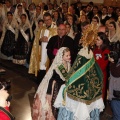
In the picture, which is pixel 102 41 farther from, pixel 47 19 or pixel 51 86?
pixel 47 19

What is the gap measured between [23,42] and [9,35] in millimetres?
678

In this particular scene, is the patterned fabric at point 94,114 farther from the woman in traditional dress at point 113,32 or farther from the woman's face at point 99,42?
the woman in traditional dress at point 113,32

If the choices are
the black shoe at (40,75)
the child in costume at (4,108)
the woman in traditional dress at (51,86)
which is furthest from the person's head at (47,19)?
the child in costume at (4,108)

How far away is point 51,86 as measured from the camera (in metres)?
4.20

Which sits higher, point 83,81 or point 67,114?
point 83,81

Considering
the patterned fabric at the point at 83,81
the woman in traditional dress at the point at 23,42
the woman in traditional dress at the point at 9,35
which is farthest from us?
the woman in traditional dress at the point at 9,35

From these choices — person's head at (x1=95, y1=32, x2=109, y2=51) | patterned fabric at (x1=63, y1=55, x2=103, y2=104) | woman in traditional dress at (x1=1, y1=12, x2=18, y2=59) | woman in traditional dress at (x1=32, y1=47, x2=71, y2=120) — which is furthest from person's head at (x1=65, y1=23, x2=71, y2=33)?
patterned fabric at (x1=63, y1=55, x2=103, y2=104)

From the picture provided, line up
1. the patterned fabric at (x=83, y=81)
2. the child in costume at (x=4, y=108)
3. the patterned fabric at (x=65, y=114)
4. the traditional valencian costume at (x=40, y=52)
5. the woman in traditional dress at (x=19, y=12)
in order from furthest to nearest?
the woman in traditional dress at (x=19, y=12) → the traditional valencian costume at (x=40, y=52) → the patterned fabric at (x=65, y=114) → the patterned fabric at (x=83, y=81) → the child in costume at (x=4, y=108)

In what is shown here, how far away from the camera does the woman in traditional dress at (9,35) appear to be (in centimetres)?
820

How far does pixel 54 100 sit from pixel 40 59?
2.46 metres

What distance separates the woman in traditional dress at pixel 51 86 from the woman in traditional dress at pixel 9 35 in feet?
13.2

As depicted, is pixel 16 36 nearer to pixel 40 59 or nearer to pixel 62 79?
pixel 40 59

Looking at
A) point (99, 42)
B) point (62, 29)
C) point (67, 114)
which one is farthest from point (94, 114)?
point (62, 29)

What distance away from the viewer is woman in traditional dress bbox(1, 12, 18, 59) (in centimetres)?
820
